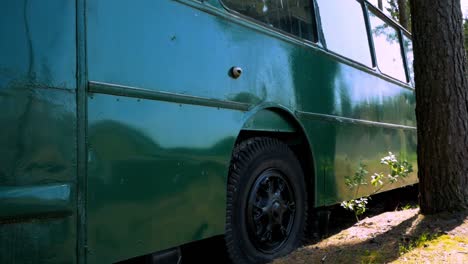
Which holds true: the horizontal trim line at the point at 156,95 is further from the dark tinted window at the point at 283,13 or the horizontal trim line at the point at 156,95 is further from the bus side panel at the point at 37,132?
the dark tinted window at the point at 283,13

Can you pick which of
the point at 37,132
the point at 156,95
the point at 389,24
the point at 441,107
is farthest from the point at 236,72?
the point at 389,24

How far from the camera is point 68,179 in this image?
2014 millimetres

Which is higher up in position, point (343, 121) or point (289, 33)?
point (289, 33)

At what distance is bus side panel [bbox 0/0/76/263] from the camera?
6.09ft

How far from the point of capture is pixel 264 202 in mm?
3277

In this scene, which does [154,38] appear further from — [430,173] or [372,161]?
[372,161]

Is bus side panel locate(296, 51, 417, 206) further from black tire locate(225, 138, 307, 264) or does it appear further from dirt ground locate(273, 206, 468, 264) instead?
dirt ground locate(273, 206, 468, 264)

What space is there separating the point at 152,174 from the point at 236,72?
95 centimetres

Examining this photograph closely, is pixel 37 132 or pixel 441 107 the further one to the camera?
pixel 441 107

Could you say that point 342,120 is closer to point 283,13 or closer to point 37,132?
point 283,13

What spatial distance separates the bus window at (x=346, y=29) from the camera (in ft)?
14.4

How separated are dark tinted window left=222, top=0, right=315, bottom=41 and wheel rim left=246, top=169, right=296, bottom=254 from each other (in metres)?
1.12

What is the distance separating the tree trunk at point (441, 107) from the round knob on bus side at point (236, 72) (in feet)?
5.63

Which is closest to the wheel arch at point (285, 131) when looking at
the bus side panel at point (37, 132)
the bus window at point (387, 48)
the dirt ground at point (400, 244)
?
the dirt ground at point (400, 244)
